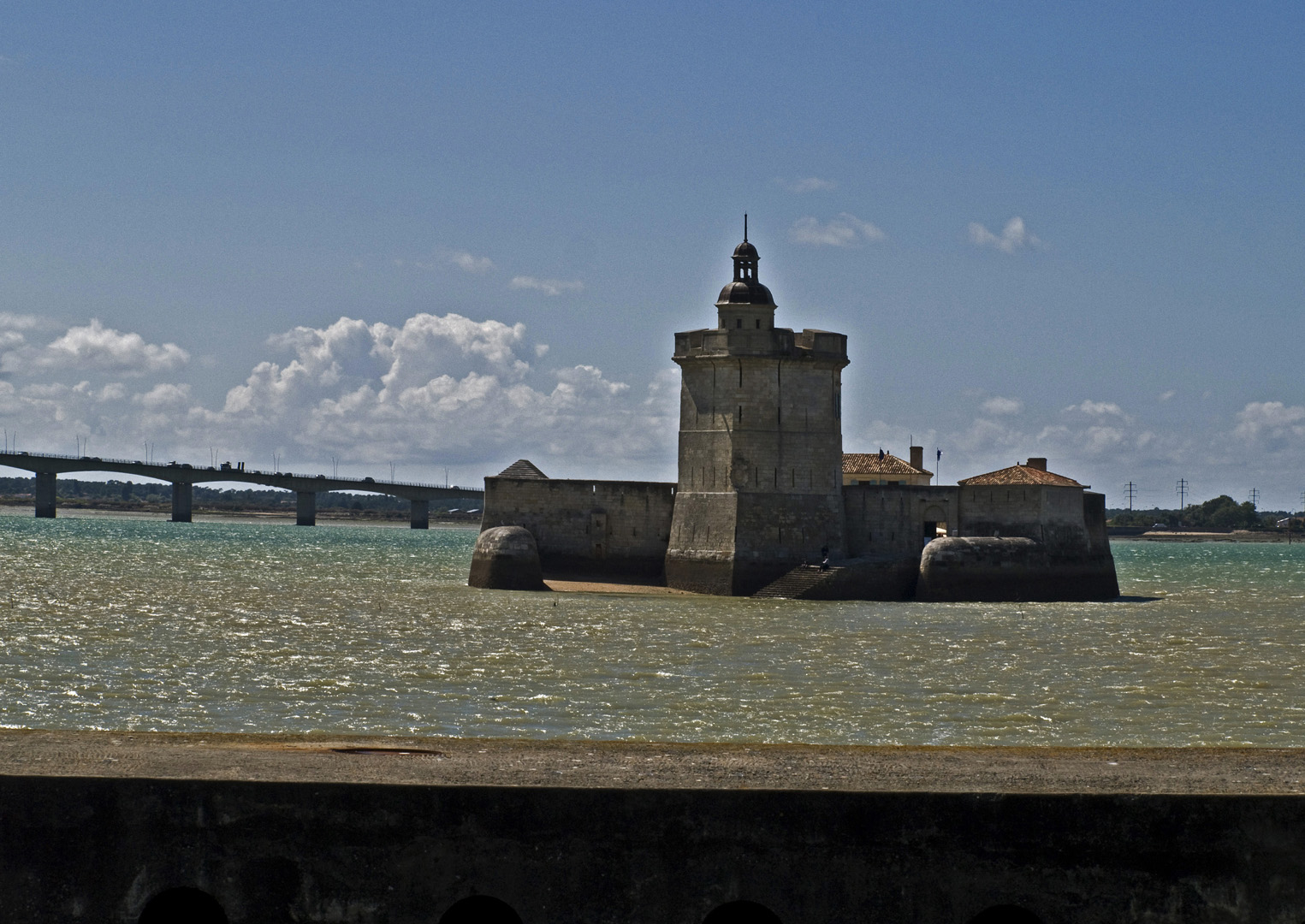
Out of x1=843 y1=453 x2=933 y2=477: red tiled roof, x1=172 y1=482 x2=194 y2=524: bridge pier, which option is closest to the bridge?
Result: x1=172 y1=482 x2=194 y2=524: bridge pier

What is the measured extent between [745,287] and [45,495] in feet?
380

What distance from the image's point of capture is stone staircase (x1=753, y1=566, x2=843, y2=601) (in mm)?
46031

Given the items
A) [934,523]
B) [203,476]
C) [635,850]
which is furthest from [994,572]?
[203,476]

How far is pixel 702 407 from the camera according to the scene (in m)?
48.4

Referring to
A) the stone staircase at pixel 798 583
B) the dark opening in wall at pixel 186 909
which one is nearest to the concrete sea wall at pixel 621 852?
the dark opening in wall at pixel 186 909

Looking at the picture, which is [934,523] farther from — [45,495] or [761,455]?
[45,495]

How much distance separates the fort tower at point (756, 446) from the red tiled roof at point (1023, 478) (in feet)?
15.5

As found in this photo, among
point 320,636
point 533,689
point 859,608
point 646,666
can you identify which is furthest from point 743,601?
point 533,689

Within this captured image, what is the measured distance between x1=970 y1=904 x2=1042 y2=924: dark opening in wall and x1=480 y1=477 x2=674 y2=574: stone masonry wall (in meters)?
42.9

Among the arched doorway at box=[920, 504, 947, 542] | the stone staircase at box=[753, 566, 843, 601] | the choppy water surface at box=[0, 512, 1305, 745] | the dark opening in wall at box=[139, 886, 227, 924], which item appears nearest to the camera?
the dark opening in wall at box=[139, 886, 227, 924]

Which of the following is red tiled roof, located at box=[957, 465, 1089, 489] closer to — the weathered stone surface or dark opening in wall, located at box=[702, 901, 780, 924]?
the weathered stone surface

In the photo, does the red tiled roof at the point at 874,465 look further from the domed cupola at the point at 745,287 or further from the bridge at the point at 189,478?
the bridge at the point at 189,478

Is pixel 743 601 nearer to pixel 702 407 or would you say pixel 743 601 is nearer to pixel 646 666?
pixel 702 407

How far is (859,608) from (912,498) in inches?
279
